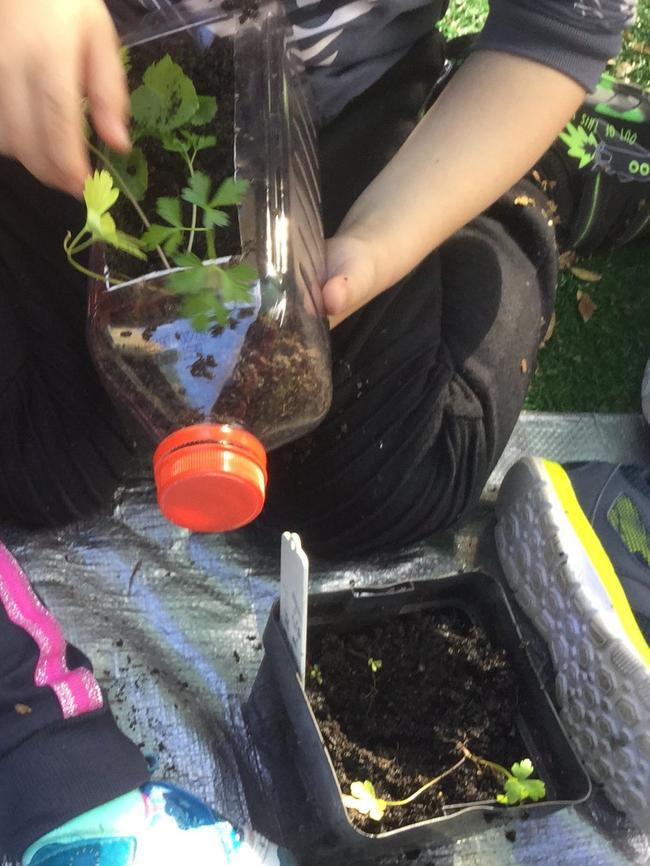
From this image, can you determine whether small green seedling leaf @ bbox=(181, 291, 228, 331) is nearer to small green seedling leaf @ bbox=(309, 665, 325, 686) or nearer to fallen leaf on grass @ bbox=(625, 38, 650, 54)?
small green seedling leaf @ bbox=(309, 665, 325, 686)

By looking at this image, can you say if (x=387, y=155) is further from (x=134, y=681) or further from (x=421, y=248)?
(x=134, y=681)

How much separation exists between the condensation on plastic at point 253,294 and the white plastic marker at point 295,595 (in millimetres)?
110

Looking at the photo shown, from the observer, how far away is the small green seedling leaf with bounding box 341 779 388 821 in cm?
70

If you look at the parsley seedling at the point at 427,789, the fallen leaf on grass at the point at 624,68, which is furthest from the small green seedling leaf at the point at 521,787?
the fallen leaf on grass at the point at 624,68

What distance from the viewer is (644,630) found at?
862 millimetres

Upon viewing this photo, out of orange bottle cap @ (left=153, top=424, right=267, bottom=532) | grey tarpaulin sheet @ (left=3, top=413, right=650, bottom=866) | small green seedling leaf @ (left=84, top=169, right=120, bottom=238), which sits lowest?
grey tarpaulin sheet @ (left=3, top=413, right=650, bottom=866)

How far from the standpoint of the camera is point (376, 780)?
75cm

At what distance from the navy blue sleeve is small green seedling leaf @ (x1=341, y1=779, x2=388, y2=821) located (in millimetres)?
689

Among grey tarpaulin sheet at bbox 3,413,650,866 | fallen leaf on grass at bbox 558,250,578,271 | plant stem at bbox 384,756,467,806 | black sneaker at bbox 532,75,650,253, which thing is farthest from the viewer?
fallen leaf on grass at bbox 558,250,578,271

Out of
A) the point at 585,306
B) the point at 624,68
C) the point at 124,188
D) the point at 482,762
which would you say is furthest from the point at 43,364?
the point at 624,68

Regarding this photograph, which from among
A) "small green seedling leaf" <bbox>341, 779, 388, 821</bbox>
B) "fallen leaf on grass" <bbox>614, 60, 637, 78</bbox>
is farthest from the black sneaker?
"small green seedling leaf" <bbox>341, 779, 388, 821</bbox>

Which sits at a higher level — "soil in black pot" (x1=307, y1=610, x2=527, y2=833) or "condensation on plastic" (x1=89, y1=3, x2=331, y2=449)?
"condensation on plastic" (x1=89, y1=3, x2=331, y2=449)

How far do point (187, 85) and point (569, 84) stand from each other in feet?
1.26

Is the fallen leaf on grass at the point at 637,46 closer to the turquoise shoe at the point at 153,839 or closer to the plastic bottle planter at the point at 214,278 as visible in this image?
the plastic bottle planter at the point at 214,278
